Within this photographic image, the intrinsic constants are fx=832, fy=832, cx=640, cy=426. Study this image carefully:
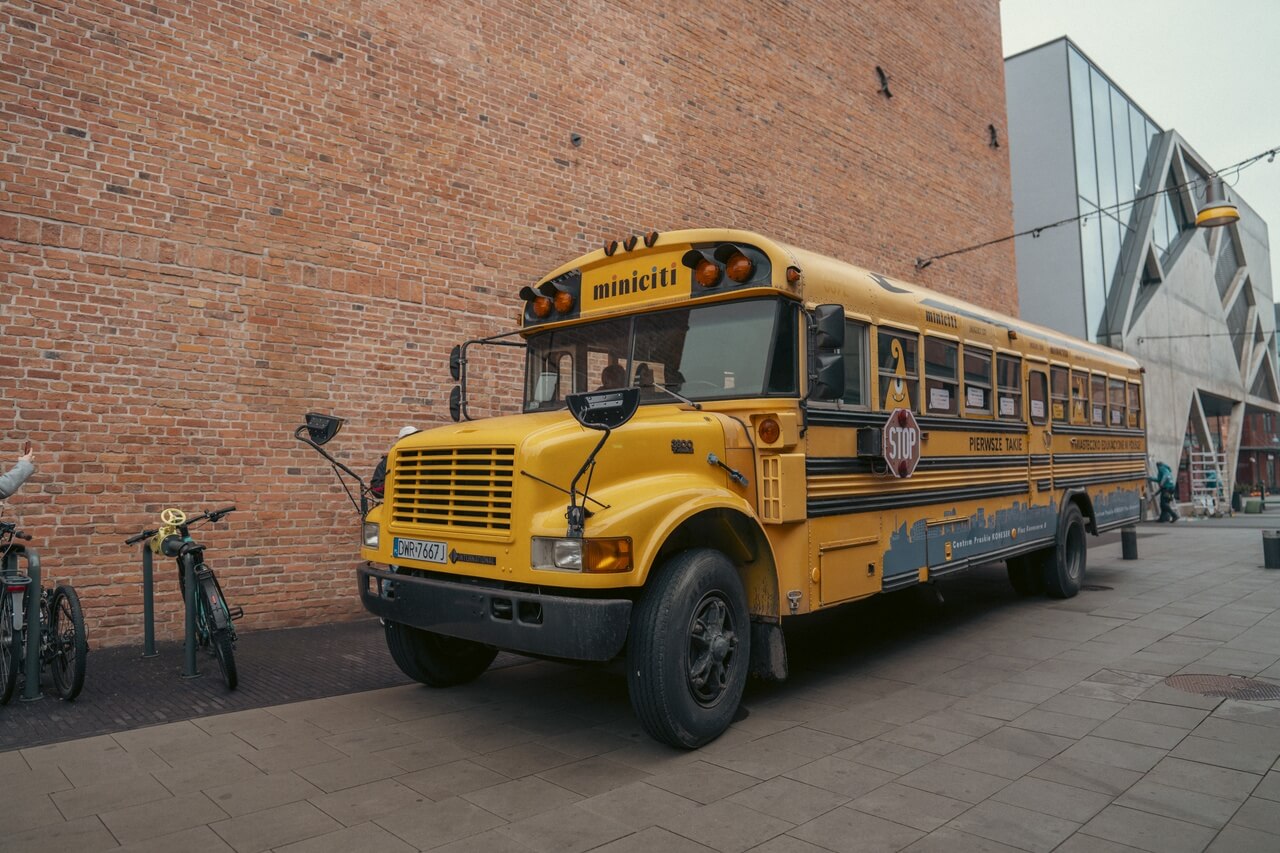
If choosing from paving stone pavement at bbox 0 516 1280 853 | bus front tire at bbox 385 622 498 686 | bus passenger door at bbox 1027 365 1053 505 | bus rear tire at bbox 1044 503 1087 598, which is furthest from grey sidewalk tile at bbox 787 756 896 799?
bus rear tire at bbox 1044 503 1087 598

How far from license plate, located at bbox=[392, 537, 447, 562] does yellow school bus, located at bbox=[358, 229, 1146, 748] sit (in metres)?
0.02

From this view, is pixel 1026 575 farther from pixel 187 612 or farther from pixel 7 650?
pixel 7 650

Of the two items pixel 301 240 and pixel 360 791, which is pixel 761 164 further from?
pixel 360 791

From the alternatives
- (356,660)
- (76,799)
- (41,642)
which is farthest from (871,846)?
(41,642)

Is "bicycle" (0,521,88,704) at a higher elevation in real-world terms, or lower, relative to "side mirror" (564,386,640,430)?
lower

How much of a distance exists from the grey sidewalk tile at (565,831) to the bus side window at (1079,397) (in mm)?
7790

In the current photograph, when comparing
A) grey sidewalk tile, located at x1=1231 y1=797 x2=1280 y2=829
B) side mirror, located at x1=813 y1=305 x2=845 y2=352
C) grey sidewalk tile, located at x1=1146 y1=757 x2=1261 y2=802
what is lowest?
grey sidewalk tile, located at x1=1146 y1=757 x2=1261 y2=802

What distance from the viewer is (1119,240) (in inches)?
1024

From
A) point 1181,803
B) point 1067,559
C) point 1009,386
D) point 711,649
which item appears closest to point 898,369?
point 1009,386

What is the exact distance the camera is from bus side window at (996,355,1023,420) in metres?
7.80

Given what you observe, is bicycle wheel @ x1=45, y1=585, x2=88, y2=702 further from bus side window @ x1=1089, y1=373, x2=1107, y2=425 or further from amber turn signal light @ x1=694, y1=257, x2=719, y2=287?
bus side window @ x1=1089, y1=373, x2=1107, y2=425

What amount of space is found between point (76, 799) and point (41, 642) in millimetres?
2218

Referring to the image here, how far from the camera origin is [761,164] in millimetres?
13047

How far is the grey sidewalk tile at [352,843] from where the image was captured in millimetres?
3318
